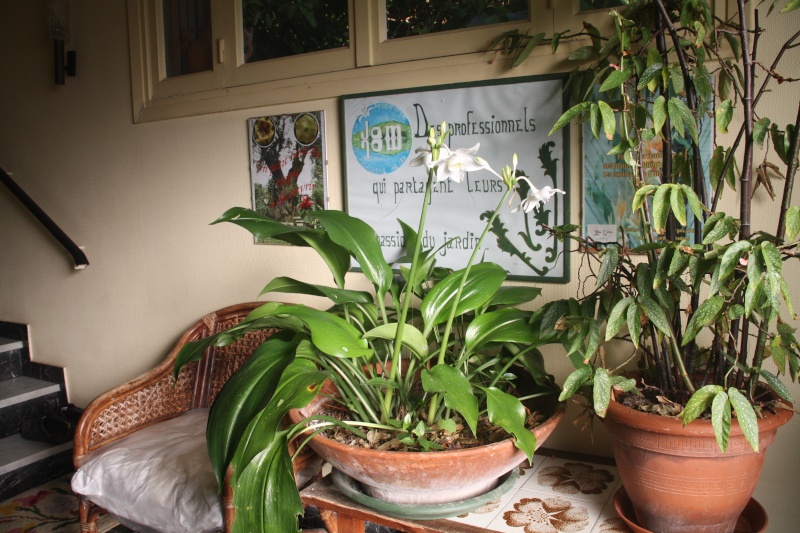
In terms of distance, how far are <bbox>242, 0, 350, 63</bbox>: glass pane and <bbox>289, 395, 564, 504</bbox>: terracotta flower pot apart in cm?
130

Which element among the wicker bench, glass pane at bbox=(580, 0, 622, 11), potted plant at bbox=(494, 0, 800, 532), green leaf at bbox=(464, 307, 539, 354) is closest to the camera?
potted plant at bbox=(494, 0, 800, 532)

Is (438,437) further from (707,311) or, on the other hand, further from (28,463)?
(28,463)

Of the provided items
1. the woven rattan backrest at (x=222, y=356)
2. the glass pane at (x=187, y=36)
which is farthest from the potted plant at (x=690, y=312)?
the glass pane at (x=187, y=36)

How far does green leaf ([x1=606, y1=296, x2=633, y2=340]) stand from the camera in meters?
1.08

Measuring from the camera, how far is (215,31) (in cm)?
218

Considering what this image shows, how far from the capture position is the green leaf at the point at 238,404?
3.61 ft

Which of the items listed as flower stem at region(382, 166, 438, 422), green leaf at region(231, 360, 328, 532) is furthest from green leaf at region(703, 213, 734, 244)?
green leaf at region(231, 360, 328, 532)

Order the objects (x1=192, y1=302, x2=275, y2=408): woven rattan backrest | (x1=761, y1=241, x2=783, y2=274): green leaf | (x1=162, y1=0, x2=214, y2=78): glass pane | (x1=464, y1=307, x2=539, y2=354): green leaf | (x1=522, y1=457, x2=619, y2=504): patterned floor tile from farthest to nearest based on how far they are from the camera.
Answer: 1. (x1=162, y1=0, x2=214, y2=78): glass pane
2. (x1=192, y1=302, x2=275, y2=408): woven rattan backrest
3. (x1=522, y1=457, x2=619, y2=504): patterned floor tile
4. (x1=464, y1=307, x2=539, y2=354): green leaf
5. (x1=761, y1=241, x2=783, y2=274): green leaf

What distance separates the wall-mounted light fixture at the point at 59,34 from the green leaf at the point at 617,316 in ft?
7.77

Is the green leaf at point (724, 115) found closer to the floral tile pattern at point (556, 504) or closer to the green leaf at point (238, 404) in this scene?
the floral tile pattern at point (556, 504)

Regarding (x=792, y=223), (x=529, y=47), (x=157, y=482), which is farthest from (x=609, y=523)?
(x=157, y=482)

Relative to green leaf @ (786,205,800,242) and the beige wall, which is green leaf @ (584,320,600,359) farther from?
the beige wall

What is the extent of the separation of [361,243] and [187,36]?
4.74ft

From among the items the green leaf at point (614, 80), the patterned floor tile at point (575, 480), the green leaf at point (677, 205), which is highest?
the green leaf at point (614, 80)
